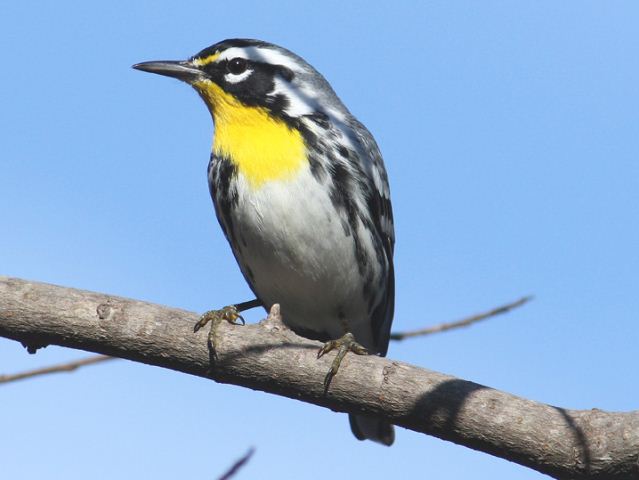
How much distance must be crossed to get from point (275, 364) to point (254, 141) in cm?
224

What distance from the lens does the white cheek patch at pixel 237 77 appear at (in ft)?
24.3

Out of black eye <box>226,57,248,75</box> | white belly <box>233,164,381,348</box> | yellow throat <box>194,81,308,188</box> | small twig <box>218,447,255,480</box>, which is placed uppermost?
black eye <box>226,57,248,75</box>

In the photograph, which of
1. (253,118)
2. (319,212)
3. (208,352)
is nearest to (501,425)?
(208,352)

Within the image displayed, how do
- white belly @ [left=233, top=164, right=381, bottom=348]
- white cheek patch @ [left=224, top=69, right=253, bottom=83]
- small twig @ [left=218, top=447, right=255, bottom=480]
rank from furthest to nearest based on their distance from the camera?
white cheek patch @ [left=224, top=69, right=253, bottom=83], white belly @ [left=233, top=164, right=381, bottom=348], small twig @ [left=218, top=447, right=255, bottom=480]

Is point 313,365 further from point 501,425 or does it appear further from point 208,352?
point 501,425

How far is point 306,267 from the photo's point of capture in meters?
7.11

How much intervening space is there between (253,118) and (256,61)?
618 millimetres

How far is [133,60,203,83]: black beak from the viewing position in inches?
298

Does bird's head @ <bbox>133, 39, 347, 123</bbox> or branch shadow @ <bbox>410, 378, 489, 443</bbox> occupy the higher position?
bird's head @ <bbox>133, 39, 347, 123</bbox>

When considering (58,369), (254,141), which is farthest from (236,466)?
(254,141)

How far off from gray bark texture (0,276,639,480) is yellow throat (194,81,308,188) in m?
1.60

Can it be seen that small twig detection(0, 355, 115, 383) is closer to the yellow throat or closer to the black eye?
the yellow throat

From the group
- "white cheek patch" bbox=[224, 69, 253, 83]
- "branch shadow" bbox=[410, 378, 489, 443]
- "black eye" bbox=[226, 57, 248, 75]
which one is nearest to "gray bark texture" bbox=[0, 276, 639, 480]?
"branch shadow" bbox=[410, 378, 489, 443]

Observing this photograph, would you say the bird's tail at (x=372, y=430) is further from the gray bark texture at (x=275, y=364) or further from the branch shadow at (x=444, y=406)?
the branch shadow at (x=444, y=406)
